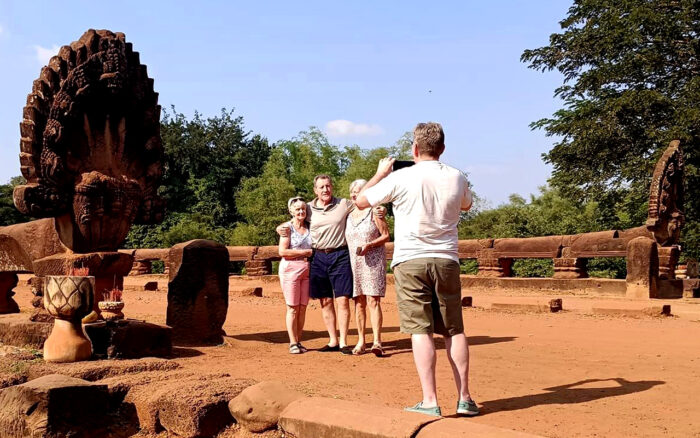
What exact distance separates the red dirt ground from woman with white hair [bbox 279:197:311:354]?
0.35 m

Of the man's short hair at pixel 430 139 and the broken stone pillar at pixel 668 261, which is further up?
the man's short hair at pixel 430 139

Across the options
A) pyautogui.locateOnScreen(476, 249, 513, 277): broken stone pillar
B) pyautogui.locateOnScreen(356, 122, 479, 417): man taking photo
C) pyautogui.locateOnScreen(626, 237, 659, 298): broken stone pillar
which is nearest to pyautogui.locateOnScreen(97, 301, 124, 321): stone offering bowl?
pyautogui.locateOnScreen(356, 122, 479, 417): man taking photo

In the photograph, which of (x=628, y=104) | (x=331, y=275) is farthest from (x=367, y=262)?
(x=628, y=104)

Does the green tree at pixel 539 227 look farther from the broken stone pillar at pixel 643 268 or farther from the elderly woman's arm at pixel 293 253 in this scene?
the elderly woman's arm at pixel 293 253

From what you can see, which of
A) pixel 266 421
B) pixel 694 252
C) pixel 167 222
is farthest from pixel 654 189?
→ pixel 167 222

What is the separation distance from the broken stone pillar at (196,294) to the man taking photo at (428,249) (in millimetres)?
3778

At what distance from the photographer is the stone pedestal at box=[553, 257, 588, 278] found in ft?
51.9

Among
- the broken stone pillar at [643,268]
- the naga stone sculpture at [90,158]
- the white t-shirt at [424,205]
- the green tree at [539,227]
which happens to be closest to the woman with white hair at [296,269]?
the naga stone sculpture at [90,158]

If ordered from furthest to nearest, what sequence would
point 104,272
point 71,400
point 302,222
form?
1. point 302,222
2. point 104,272
3. point 71,400

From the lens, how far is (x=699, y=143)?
2228 cm

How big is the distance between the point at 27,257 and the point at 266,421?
511cm

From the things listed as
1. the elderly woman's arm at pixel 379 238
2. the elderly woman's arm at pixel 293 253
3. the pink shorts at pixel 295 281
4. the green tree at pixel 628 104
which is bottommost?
the pink shorts at pixel 295 281

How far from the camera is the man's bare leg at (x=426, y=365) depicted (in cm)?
443

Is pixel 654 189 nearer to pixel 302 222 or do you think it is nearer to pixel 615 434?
pixel 302 222
